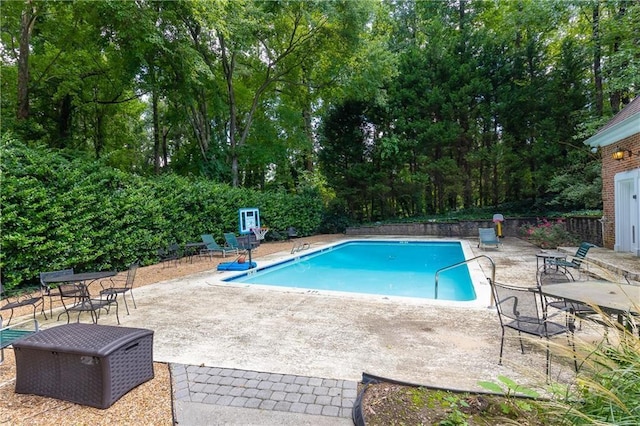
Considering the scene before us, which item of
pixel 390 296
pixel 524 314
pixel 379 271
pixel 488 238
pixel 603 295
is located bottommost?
pixel 379 271

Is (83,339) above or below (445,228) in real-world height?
above

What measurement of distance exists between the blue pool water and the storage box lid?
4.81 m

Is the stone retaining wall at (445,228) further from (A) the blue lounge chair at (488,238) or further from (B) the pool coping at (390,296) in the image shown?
(A) the blue lounge chair at (488,238)

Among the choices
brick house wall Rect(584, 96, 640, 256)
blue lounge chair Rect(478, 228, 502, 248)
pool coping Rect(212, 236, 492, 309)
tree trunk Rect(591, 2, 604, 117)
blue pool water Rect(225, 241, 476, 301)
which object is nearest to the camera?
pool coping Rect(212, 236, 492, 309)

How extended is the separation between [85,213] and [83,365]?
5883 mm

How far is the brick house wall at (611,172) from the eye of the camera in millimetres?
7758

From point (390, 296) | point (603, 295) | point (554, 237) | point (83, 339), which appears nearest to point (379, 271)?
point (390, 296)

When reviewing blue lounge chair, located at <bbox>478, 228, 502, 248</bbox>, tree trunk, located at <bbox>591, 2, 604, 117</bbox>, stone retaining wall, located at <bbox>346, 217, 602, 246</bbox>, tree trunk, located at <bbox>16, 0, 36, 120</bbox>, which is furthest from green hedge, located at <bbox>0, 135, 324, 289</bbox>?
Result: tree trunk, located at <bbox>591, 2, 604, 117</bbox>

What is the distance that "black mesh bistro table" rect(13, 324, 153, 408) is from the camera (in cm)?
253

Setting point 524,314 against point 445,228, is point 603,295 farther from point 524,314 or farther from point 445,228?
point 445,228

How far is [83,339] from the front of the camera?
8.89 ft

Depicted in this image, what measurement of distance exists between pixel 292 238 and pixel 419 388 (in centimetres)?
1436

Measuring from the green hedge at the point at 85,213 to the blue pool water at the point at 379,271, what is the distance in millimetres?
3082

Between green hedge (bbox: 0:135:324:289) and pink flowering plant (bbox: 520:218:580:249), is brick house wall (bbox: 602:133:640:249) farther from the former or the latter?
green hedge (bbox: 0:135:324:289)
